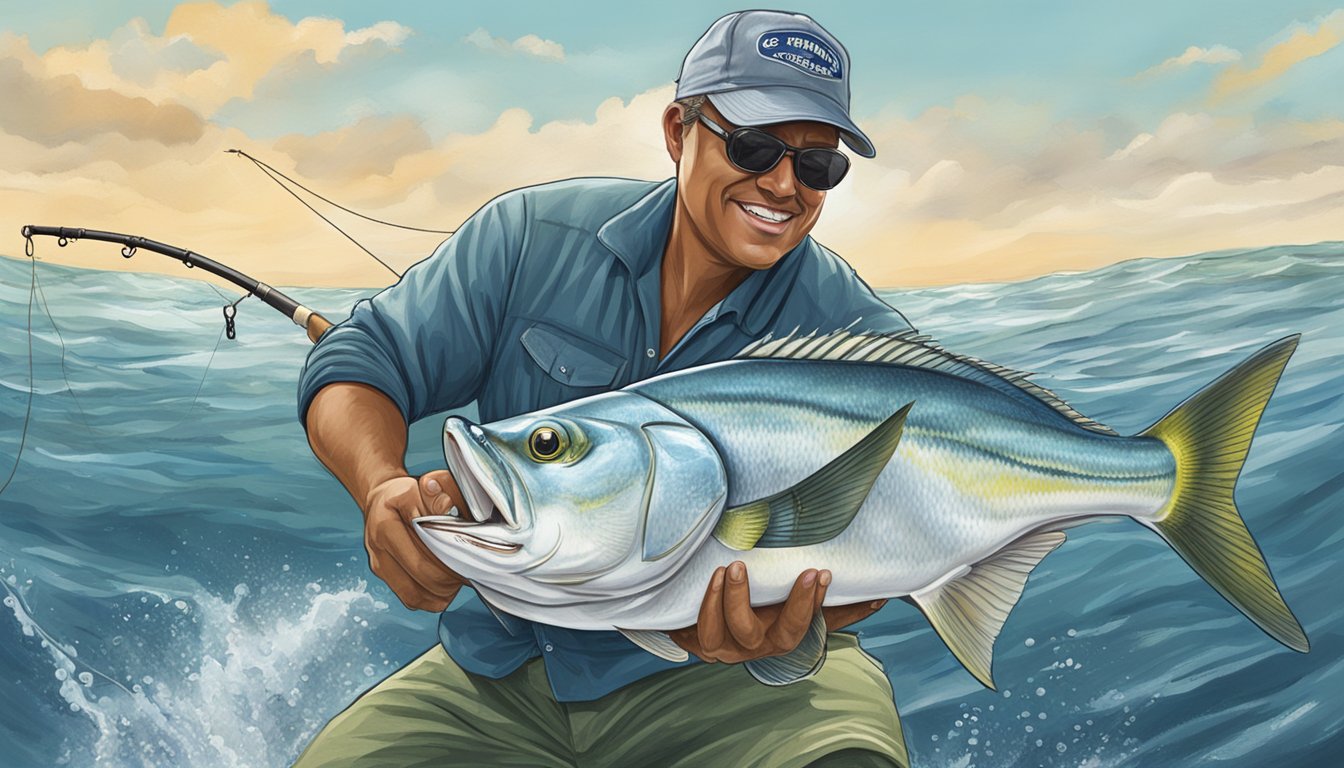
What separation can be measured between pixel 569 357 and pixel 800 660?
80 centimetres

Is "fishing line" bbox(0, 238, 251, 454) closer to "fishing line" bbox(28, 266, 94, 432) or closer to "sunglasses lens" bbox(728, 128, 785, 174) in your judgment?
"fishing line" bbox(28, 266, 94, 432)

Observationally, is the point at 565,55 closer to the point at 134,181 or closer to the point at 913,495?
the point at 134,181

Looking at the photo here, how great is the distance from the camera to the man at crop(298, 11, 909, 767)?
6.92 ft

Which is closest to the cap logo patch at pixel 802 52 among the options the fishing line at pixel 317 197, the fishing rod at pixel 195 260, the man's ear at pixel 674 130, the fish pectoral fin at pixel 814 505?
the man's ear at pixel 674 130

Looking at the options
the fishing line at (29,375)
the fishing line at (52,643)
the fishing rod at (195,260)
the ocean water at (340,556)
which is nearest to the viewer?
the fishing rod at (195,260)

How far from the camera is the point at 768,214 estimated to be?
A: 2135 millimetres

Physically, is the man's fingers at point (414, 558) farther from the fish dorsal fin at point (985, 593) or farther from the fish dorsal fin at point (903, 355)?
the fish dorsal fin at point (985, 593)

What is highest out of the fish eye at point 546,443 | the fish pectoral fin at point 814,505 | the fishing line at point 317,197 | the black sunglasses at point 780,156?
the black sunglasses at point 780,156

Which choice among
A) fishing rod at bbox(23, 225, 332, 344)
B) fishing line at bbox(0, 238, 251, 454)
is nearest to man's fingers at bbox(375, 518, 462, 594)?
fishing rod at bbox(23, 225, 332, 344)

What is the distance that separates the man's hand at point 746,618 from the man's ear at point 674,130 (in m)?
0.95

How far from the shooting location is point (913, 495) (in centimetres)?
178

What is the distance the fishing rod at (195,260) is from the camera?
10.8 feet

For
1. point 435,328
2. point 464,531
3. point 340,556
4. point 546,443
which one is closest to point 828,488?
point 546,443

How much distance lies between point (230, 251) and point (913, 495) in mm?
2834
